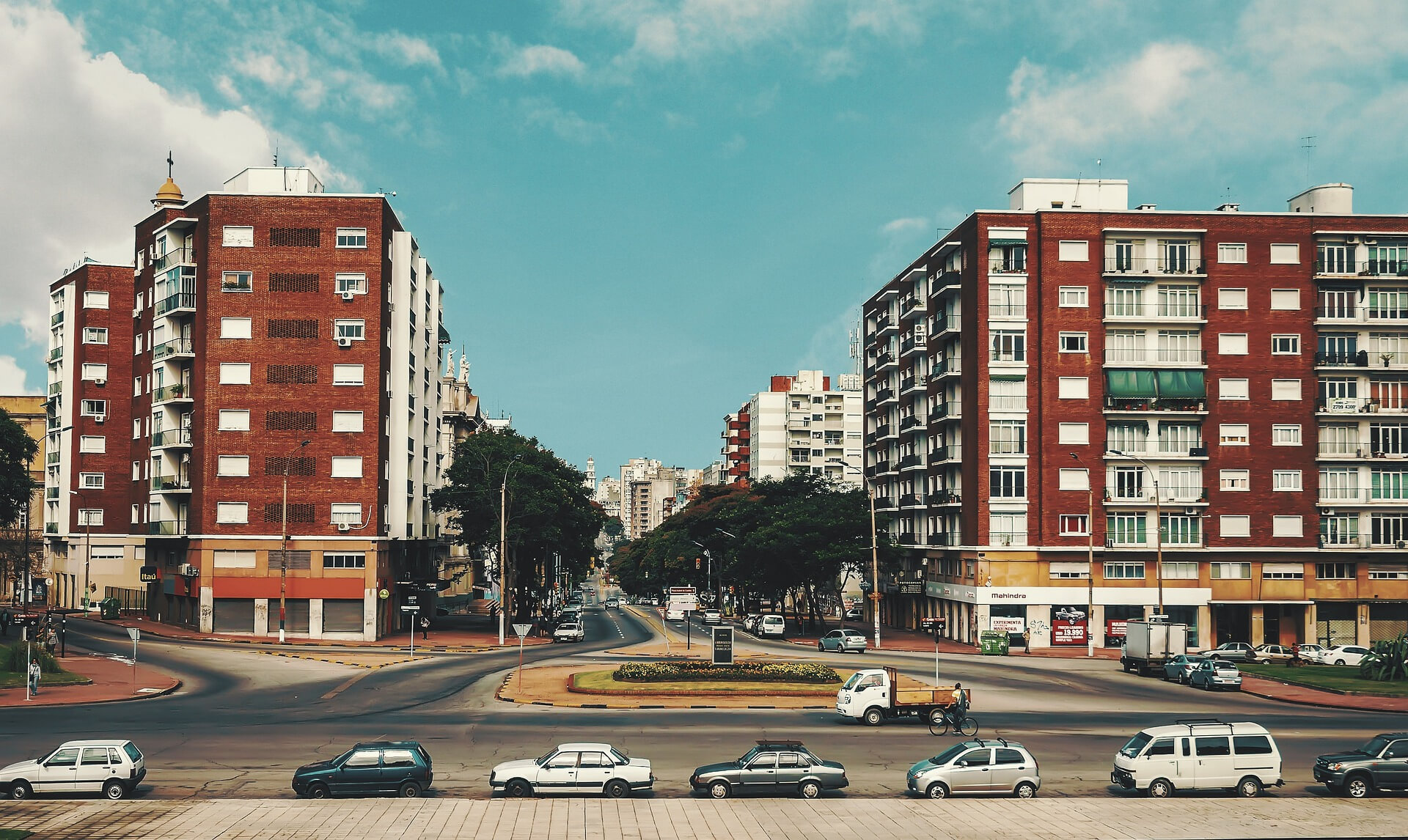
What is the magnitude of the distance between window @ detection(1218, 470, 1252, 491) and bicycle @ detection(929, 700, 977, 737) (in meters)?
52.4

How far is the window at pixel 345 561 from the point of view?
80.0 metres

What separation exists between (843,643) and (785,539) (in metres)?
15.9

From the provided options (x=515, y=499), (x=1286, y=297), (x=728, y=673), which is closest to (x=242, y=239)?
(x=515, y=499)

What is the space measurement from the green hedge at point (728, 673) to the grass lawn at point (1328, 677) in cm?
2611

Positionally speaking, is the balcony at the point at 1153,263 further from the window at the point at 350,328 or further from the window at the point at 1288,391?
the window at the point at 350,328

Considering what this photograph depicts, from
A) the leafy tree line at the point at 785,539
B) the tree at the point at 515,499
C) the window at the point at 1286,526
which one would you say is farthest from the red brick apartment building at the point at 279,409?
the window at the point at 1286,526

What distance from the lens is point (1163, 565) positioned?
83.0 m

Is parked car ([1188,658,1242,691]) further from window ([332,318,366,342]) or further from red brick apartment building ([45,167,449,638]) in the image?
window ([332,318,366,342])

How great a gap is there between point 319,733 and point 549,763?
14.0m

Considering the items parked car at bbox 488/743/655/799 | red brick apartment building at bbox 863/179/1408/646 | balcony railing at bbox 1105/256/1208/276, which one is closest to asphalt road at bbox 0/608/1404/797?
parked car at bbox 488/743/655/799

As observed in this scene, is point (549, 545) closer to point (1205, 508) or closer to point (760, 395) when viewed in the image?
point (1205, 508)

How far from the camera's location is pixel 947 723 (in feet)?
129

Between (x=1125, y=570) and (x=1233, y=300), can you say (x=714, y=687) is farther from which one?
(x=1233, y=300)

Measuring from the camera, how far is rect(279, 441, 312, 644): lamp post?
74.8 metres
